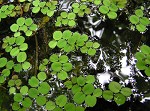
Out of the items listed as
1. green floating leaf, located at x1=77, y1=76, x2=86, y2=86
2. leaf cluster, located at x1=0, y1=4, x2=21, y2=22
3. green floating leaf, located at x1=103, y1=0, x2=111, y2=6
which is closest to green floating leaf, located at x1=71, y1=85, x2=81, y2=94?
green floating leaf, located at x1=77, y1=76, x2=86, y2=86

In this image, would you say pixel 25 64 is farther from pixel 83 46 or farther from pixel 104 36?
pixel 104 36

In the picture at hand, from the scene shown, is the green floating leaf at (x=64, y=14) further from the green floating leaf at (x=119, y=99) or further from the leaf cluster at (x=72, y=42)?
the green floating leaf at (x=119, y=99)

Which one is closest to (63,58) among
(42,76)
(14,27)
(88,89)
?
(42,76)

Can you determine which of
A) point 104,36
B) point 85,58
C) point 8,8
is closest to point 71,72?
point 85,58

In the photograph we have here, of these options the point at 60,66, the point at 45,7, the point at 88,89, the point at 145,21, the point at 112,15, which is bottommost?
the point at 88,89

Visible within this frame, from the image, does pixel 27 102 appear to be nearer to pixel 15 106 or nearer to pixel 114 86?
pixel 15 106

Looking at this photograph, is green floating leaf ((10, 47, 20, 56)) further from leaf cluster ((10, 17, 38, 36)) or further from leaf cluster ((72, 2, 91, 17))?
leaf cluster ((72, 2, 91, 17))
